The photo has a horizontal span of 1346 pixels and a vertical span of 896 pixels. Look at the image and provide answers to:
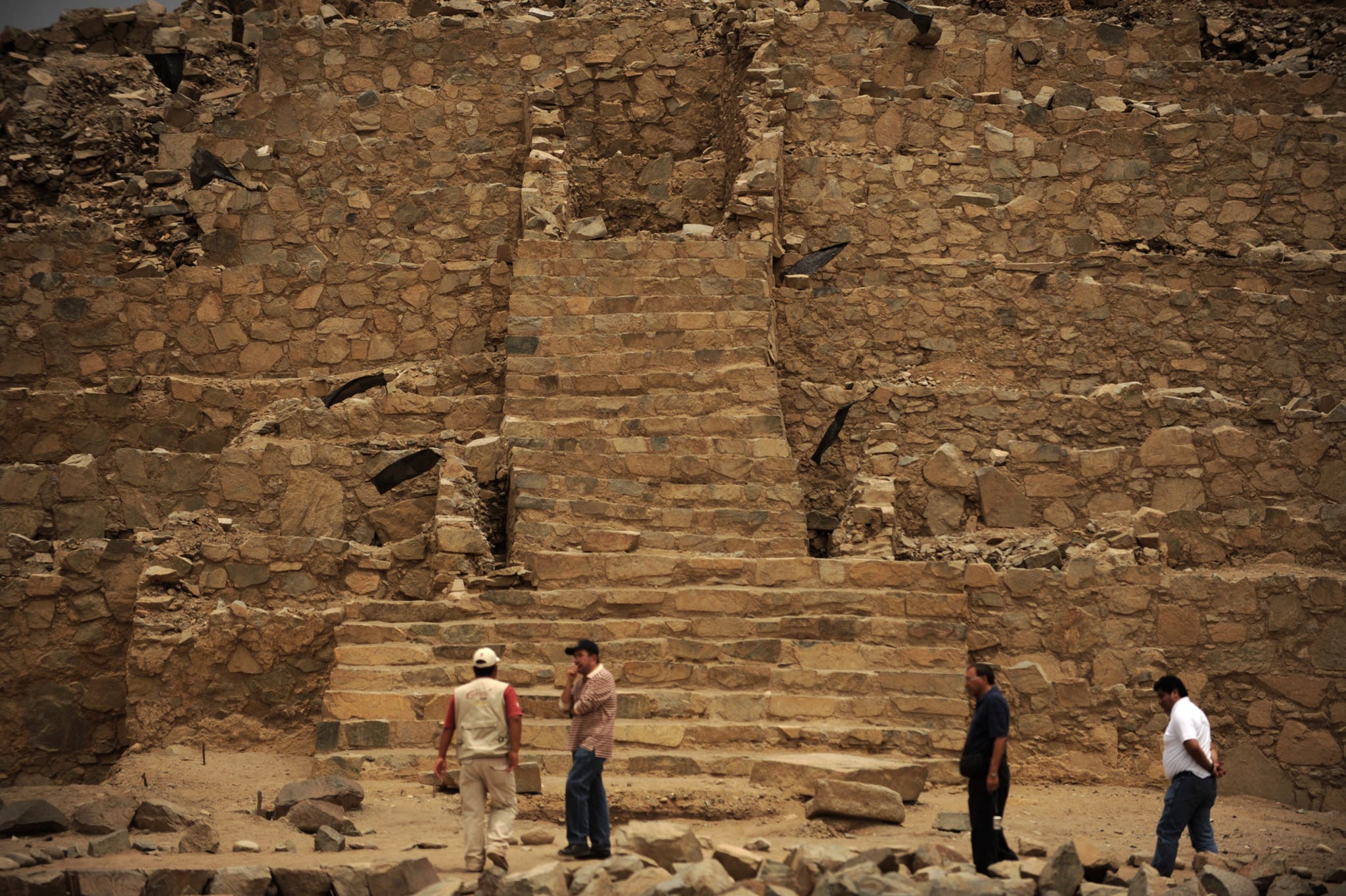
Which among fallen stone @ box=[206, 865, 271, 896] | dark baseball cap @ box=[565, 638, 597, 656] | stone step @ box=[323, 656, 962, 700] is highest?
dark baseball cap @ box=[565, 638, 597, 656]

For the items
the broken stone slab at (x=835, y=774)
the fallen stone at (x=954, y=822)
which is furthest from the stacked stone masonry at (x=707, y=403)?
the fallen stone at (x=954, y=822)

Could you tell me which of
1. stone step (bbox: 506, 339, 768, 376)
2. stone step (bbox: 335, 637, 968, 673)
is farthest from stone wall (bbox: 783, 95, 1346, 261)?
stone step (bbox: 335, 637, 968, 673)

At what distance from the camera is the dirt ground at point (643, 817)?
29.0 feet

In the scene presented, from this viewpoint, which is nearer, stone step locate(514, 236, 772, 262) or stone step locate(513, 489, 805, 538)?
stone step locate(513, 489, 805, 538)

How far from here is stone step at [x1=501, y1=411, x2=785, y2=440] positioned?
497 inches

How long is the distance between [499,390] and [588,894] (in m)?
7.01

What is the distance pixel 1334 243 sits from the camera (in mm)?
15203

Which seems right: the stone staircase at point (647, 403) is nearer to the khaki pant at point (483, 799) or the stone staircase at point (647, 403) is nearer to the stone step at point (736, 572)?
the stone step at point (736, 572)

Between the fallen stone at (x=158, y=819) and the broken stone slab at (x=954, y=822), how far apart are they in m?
4.20

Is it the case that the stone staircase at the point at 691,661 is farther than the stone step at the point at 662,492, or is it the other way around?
the stone step at the point at 662,492

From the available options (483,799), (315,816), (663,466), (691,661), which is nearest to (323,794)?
(315,816)

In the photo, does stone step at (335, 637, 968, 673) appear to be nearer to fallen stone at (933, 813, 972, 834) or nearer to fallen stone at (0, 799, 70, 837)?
fallen stone at (933, 813, 972, 834)

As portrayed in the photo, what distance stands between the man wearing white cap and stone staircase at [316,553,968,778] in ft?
5.72

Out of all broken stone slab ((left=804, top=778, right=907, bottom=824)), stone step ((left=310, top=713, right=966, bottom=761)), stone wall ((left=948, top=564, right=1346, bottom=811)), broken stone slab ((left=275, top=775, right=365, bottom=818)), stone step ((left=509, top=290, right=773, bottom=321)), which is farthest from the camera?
stone step ((left=509, top=290, right=773, bottom=321))
